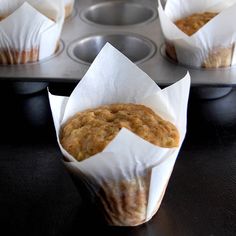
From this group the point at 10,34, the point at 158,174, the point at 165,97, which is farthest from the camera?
the point at 10,34

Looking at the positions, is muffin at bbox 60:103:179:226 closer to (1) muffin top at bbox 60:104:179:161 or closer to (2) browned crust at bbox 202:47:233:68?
(1) muffin top at bbox 60:104:179:161

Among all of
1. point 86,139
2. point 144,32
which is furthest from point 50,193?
point 144,32

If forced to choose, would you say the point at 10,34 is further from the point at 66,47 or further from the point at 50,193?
the point at 50,193

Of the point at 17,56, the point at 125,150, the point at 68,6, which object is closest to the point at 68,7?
the point at 68,6

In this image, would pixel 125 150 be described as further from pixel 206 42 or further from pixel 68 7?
pixel 68 7

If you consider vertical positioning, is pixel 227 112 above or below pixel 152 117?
below

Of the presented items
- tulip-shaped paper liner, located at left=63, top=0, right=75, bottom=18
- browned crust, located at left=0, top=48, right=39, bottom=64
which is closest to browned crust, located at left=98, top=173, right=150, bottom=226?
browned crust, located at left=0, top=48, right=39, bottom=64

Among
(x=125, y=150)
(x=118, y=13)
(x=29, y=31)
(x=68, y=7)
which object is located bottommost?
(x=118, y=13)
